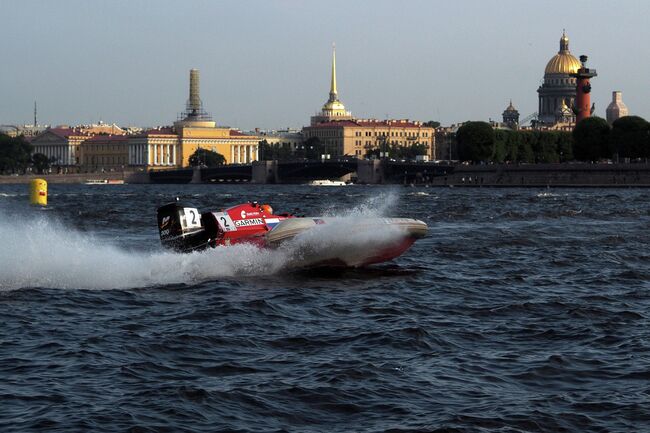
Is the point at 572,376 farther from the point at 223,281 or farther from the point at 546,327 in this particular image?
the point at 223,281

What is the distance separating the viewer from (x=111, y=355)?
13.8 metres

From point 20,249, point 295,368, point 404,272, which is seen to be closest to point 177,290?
point 20,249

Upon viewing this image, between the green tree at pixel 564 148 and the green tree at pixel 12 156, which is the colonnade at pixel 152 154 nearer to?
the green tree at pixel 12 156

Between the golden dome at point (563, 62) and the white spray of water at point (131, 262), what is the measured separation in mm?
173161

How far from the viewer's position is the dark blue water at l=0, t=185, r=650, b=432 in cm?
1130

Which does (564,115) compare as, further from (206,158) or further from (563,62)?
(206,158)

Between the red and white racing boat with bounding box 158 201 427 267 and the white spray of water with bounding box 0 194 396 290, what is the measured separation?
2 centimetres

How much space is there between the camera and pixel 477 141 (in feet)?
406

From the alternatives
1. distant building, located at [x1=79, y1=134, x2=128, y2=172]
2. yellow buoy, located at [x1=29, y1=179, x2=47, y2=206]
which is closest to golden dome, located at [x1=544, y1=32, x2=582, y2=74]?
distant building, located at [x1=79, y1=134, x2=128, y2=172]

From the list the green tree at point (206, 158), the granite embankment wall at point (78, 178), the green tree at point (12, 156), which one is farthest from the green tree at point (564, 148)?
the green tree at point (12, 156)

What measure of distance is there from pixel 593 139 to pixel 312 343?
101270mm

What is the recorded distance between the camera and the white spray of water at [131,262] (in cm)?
1989

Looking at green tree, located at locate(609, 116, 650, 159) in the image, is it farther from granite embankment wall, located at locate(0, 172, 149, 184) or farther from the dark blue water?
the dark blue water

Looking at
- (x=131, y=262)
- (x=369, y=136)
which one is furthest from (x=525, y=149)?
(x=131, y=262)
